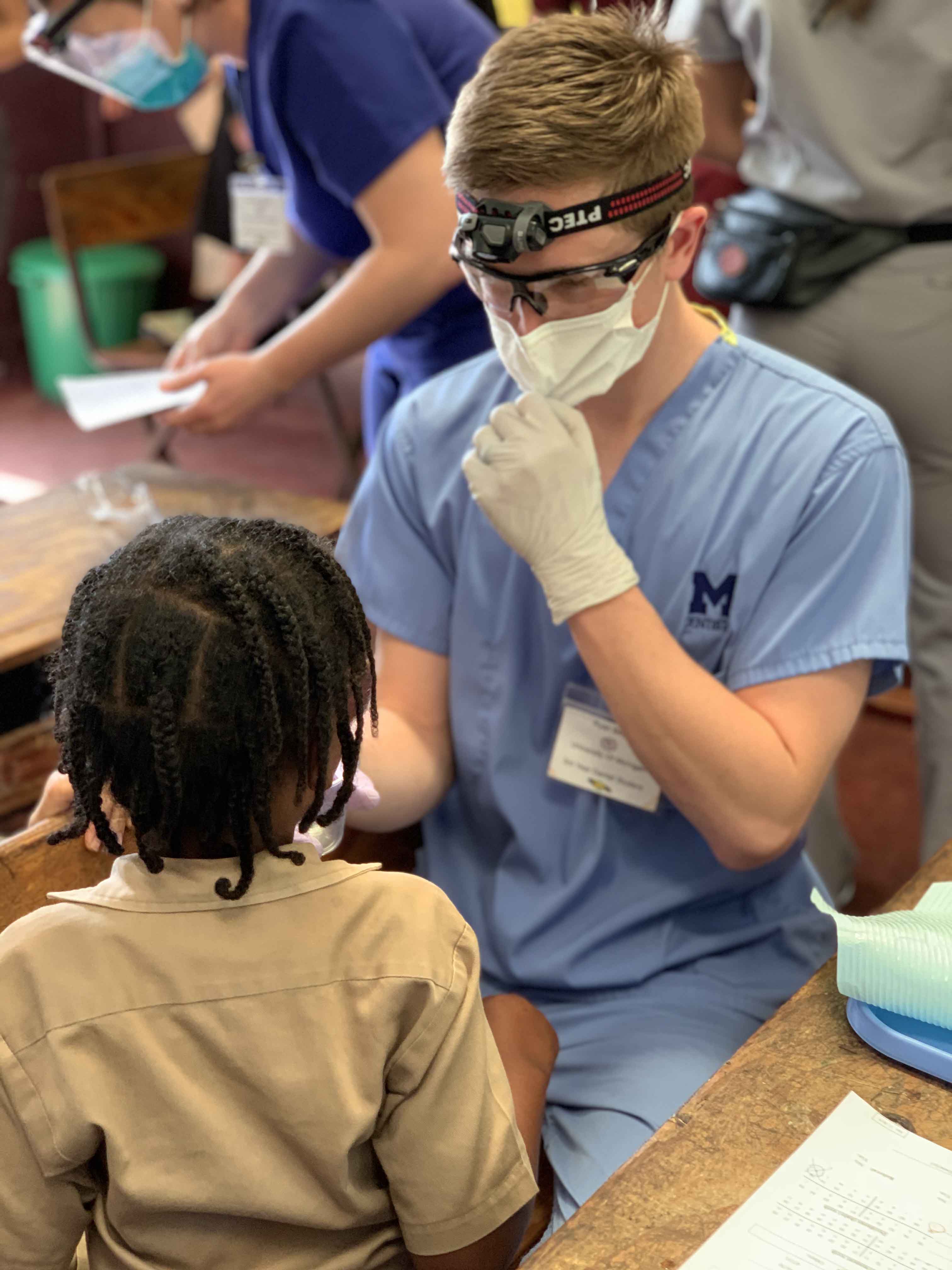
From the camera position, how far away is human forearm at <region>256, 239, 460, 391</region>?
1939 millimetres

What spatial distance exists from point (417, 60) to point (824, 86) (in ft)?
1.89

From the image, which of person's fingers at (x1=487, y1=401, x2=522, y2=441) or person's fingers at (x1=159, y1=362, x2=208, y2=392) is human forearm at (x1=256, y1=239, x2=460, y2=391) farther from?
person's fingers at (x1=487, y1=401, x2=522, y2=441)

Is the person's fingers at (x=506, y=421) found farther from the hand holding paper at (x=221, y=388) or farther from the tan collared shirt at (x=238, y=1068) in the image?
the hand holding paper at (x=221, y=388)

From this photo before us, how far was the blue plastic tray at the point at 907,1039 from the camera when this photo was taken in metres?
0.89

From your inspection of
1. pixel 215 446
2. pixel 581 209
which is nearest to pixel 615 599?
pixel 581 209

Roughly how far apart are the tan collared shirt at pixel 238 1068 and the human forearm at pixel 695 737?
15.3 inches

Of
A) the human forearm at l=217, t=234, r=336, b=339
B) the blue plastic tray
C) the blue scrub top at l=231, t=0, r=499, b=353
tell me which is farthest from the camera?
the human forearm at l=217, t=234, r=336, b=339

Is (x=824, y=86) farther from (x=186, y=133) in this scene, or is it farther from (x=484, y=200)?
(x=186, y=133)

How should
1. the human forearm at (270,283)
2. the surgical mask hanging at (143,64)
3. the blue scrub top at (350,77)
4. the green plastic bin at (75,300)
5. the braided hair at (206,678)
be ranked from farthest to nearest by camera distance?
1. the green plastic bin at (75,300)
2. the human forearm at (270,283)
3. the surgical mask hanging at (143,64)
4. the blue scrub top at (350,77)
5. the braided hair at (206,678)

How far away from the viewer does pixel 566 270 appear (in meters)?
1.19

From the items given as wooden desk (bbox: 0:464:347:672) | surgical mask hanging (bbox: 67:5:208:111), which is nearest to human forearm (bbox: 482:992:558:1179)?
wooden desk (bbox: 0:464:347:672)

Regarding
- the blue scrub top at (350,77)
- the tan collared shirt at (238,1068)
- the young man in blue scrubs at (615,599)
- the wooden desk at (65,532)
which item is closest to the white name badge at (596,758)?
the young man in blue scrubs at (615,599)

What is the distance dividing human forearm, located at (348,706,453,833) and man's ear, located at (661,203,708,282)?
0.52 metres

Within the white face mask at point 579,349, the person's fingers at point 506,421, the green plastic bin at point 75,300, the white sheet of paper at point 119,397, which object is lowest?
the green plastic bin at point 75,300
